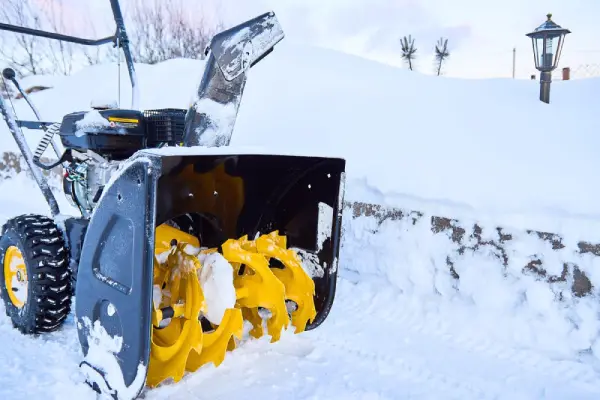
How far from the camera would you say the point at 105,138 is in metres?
2.95

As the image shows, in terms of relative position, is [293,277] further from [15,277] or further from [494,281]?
[15,277]

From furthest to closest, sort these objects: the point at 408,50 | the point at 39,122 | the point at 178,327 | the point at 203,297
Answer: the point at 408,50 → the point at 39,122 → the point at 178,327 → the point at 203,297

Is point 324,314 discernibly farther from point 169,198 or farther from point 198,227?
point 169,198

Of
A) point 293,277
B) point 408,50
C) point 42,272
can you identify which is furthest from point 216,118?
point 408,50

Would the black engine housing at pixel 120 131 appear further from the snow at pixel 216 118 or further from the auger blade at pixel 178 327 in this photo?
the auger blade at pixel 178 327

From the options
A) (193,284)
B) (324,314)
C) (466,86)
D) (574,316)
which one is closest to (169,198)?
(193,284)

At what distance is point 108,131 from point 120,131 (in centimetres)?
6

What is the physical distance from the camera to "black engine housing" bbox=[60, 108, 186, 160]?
2.94m

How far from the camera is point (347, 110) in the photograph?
613cm

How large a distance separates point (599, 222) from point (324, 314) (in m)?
1.66

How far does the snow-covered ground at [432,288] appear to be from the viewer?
267 cm

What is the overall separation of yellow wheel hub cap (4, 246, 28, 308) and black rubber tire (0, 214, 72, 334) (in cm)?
7

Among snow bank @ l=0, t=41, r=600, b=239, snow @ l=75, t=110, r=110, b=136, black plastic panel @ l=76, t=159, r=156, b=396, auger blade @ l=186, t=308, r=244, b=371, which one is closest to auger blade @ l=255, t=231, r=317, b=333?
auger blade @ l=186, t=308, r=244, b=371

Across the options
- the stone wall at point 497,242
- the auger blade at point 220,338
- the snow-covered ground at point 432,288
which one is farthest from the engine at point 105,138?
the stone wall at point 497,242
